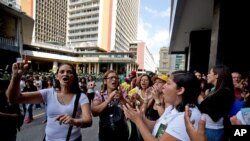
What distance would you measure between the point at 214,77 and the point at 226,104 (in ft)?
Result: 1.85

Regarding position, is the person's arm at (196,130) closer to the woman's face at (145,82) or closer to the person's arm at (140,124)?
the person's arm at (140,124)

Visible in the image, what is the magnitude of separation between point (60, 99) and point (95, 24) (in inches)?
3611

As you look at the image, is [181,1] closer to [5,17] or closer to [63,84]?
[63,84]

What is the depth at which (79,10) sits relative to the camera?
99562 mm

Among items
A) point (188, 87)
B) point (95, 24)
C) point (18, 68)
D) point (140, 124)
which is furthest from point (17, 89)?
point (95, 24)

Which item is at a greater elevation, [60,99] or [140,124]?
[60,99]

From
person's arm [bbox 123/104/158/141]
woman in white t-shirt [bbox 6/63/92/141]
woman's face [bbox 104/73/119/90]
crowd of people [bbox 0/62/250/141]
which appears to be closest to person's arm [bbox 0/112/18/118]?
crowd of people [bbox 0/62/250/141]

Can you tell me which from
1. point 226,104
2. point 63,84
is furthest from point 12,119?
point 226,104

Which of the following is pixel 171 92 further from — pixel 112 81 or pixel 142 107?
pixel 142 107

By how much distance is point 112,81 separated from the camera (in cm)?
314

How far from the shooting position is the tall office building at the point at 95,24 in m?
89.7

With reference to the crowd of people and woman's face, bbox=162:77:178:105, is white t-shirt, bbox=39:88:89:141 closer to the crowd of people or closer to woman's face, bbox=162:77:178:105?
the crowd of people

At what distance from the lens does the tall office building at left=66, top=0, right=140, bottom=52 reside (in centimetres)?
8969

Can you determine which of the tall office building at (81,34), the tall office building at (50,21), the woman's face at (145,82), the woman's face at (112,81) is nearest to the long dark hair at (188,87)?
the woman's face at (112,81)
